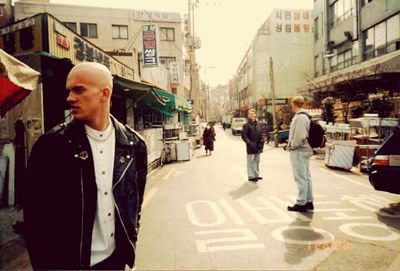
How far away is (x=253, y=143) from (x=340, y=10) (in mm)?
26568

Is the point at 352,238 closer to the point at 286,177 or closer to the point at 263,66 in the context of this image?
the point at 286,177

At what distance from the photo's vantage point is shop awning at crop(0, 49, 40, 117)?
4.29 meters

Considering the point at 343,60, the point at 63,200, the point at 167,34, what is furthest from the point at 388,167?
the point at 167,34

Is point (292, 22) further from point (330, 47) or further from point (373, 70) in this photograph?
point (373, 70)

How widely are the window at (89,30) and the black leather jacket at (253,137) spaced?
3298cm

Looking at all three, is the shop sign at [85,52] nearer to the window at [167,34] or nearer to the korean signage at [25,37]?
the korean signage at [25,37]

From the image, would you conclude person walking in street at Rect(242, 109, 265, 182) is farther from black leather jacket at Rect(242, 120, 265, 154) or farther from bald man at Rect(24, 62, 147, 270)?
bald man at Rect(24, 62, 147, 270)

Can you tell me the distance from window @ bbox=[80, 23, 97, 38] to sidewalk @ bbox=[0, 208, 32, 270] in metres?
35.1

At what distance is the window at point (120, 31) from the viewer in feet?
128

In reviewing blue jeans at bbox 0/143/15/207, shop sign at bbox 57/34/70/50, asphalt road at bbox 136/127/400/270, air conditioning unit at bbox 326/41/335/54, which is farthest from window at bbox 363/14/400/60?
blue jeans at bbox 0/143/15/207

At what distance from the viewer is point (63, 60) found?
24.9ft

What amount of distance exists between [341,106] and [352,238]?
20.4 metres

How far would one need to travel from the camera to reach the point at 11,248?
4.89 m
